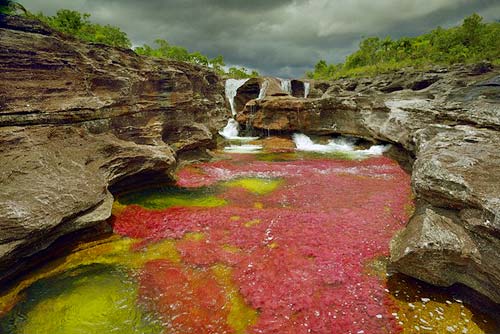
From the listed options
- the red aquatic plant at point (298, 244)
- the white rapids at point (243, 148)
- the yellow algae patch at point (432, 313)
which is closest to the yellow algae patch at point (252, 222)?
the red aquatic plant at point (298, 244)

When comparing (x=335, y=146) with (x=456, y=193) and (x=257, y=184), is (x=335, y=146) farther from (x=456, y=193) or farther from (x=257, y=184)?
(x=456, y=193)

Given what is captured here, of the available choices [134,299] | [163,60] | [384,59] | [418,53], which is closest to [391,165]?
[163,60]

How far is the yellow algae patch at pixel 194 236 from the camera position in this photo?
14978mm

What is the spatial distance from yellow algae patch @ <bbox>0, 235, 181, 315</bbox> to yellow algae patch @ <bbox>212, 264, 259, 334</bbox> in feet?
8.66

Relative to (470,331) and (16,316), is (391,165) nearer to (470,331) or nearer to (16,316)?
(470,331)

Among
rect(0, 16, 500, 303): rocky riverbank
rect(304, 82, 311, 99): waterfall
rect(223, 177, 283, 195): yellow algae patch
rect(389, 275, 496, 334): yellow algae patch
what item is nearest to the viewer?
rect(389, 275, 496, 334): yellow algae patch

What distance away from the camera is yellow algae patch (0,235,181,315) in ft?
39.9

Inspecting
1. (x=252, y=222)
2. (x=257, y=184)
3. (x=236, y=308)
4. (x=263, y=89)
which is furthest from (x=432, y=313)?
(x=263, y=89)

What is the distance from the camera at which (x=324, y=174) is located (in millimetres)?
27141

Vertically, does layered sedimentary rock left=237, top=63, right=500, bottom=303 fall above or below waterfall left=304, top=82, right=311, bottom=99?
below

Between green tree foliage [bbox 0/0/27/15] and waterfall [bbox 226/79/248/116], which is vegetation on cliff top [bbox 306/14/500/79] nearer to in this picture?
waterfall [bbox 226/79/248/116]

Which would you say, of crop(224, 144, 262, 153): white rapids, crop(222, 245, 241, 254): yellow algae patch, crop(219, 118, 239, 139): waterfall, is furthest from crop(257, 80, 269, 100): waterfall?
crop(222, 245, 241, 254): yellow algae patch

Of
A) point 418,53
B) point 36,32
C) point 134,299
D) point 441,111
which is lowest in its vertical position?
point 134,299

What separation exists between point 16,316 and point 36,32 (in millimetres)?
14954
